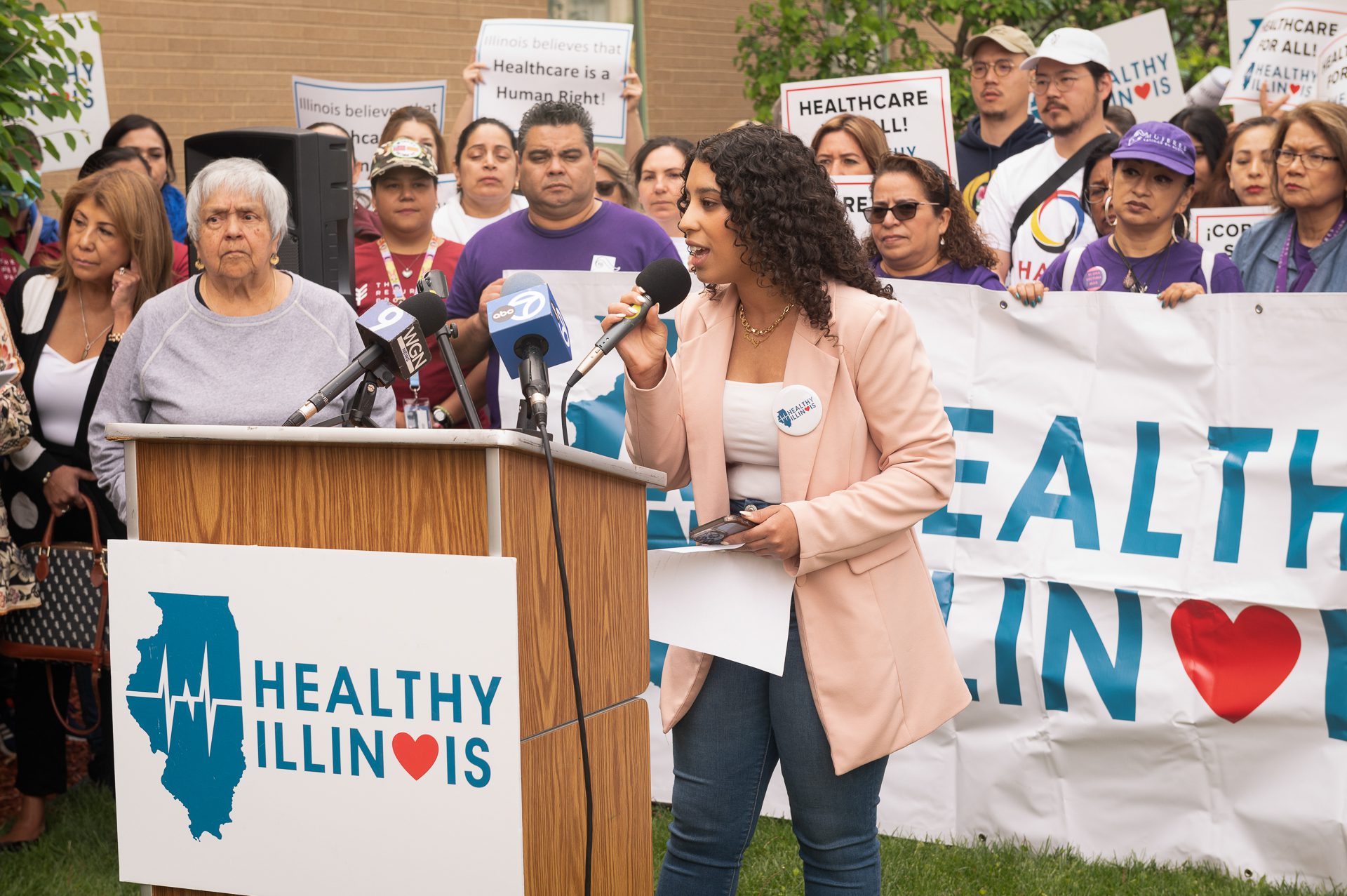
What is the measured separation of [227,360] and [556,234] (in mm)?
1717

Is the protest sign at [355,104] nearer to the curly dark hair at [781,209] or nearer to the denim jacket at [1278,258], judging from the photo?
the denim jacket at [1278,258]

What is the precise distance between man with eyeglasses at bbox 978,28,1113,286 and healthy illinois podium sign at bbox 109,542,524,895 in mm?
4309

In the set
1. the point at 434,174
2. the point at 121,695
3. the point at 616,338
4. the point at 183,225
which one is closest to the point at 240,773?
the point at 121,695

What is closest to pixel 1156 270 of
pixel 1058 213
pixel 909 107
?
pixel 1058 213

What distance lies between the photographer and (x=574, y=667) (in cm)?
269

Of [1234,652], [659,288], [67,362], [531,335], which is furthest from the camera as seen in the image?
[67,362]

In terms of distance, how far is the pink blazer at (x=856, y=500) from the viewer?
122 inches

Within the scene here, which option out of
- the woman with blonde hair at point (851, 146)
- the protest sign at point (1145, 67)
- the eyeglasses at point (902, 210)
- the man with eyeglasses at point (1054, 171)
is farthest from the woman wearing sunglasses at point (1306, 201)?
the protest sign at point (1145, 67)

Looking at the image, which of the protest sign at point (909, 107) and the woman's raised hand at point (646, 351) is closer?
the woman's raised hand at point (646, 351)

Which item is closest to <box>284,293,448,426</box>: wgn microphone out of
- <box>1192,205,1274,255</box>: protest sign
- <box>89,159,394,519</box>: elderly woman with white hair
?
<box>89,159,394,519</box>: elderly woman with white hair

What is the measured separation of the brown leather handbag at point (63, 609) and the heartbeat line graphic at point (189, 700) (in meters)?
2.41

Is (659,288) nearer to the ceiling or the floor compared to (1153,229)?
nearer to the floor

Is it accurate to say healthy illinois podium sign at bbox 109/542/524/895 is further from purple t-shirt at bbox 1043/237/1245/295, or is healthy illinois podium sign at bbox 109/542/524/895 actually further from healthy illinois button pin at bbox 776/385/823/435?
purple t-shirt at bbox 1043/237/1245/295

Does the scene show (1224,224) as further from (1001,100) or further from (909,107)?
(1001,100)
